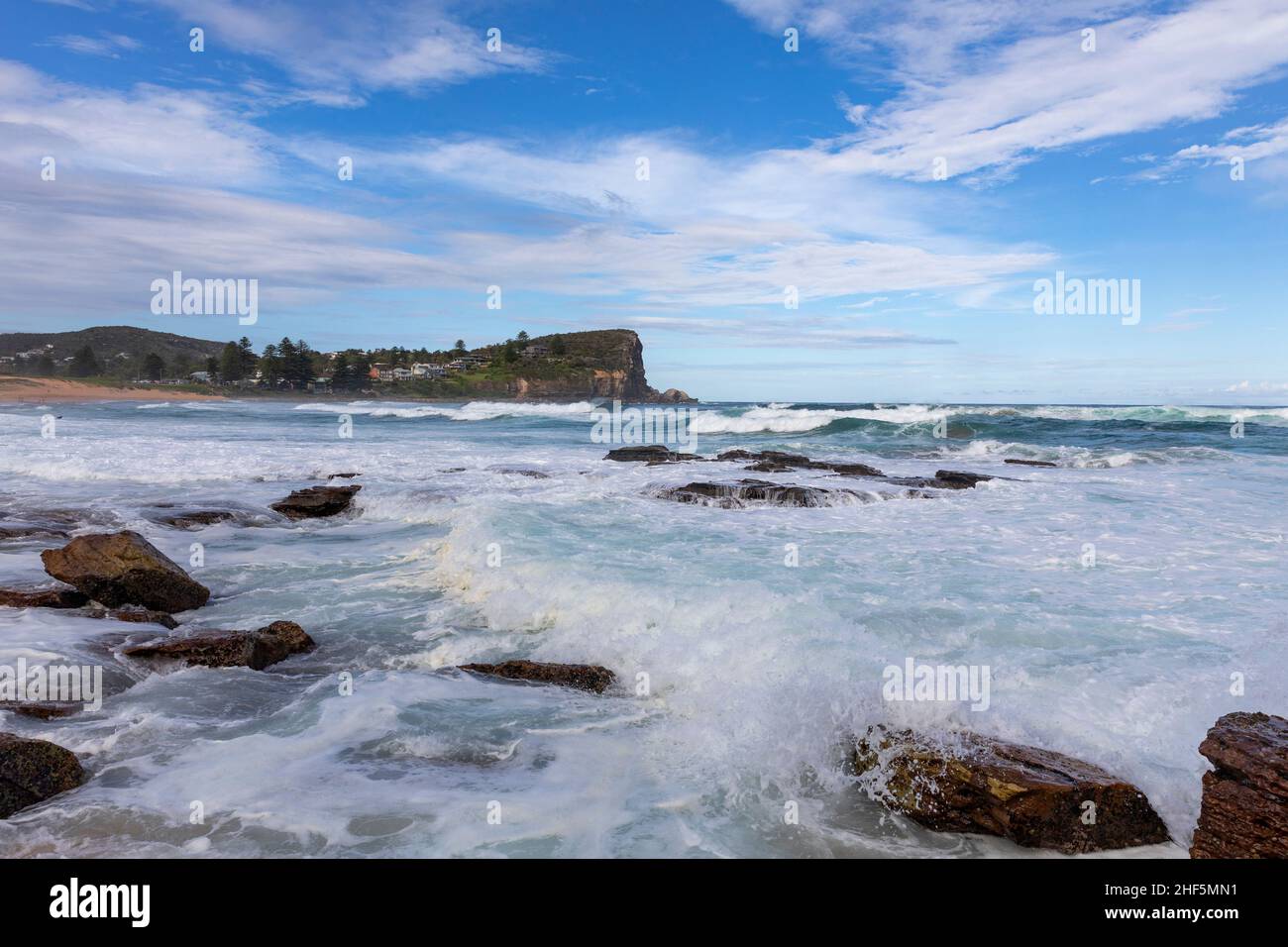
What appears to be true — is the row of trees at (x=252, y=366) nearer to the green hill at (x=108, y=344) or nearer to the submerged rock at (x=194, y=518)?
the green hill at (x=108, y=344)

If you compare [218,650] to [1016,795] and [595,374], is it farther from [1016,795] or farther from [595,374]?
[595,374]

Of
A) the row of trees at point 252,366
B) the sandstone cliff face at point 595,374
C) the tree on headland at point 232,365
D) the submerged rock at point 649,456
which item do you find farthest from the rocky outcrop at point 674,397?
the submerged rock at point 649,456

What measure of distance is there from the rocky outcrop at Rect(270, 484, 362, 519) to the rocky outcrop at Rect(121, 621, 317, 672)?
8.36 m

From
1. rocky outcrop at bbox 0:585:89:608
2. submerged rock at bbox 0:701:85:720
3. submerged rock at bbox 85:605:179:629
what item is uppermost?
rocky outcrop at bbox 0:585:89:608

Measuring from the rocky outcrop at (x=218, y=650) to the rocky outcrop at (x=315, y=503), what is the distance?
27.4ft

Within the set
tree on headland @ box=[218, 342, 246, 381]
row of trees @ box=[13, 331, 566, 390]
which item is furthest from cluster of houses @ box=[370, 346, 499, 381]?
tree on headland @ box=[218, 342, 246, 381]

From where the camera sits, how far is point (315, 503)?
49.2 ft

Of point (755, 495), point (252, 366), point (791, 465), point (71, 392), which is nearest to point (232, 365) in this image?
point (252, 366)

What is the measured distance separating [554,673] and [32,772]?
3.66 m

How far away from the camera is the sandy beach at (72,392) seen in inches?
2778

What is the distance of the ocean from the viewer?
4266mm

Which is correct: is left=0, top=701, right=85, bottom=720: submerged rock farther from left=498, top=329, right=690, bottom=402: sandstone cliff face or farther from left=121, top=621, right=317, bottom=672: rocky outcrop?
left=498, top=329, right=690, bottom=402: sandstone cliff face

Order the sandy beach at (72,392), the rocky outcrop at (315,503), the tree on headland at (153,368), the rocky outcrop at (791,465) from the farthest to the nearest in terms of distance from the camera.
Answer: the tree on headland at (153,368)
the sandy beach at (72,392)
the rocky outcrop at (791,465)
the rocky outcrop at (315,503)

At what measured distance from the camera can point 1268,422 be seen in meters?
45.1
